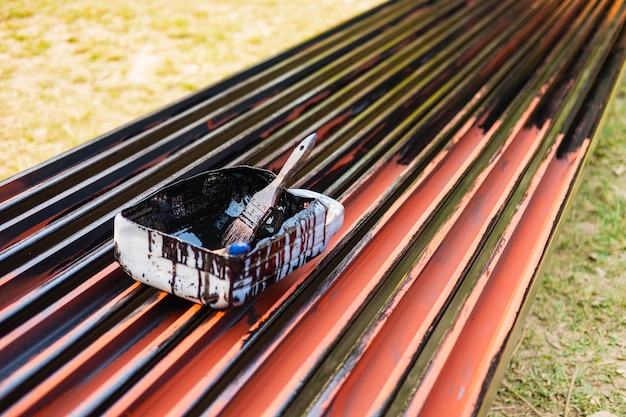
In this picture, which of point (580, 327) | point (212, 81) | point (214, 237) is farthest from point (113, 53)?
point (580, 327)

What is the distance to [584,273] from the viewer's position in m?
2.34

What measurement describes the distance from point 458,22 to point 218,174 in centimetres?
247

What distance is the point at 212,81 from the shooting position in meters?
3.43

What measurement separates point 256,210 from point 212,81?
2036 millimetres

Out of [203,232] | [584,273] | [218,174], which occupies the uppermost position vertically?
[218,174]

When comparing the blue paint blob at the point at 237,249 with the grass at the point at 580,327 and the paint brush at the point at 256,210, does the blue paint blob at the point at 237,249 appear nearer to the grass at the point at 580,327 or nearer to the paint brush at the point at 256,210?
the paint brush at the point at 256,210

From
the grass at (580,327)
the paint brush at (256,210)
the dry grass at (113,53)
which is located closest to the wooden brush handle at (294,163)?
the paint brush at (256,210)

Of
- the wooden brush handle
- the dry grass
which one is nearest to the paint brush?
the wooden brush handle

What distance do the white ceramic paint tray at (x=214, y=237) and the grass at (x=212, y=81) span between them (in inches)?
35.2

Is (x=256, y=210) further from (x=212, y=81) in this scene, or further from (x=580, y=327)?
(x=212, y=81)

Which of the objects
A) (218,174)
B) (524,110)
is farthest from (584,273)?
(218,174)

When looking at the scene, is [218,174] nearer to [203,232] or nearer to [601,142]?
[203,232]

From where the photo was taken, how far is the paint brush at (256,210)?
159cm

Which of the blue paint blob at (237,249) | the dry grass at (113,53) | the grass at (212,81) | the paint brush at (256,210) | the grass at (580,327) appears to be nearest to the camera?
the blue paint blob at (237,249)
